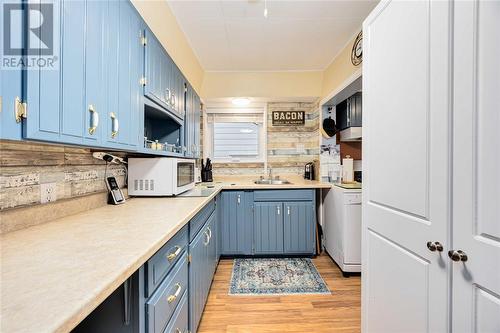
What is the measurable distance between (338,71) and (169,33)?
6.05 feet

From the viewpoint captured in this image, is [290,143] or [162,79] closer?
[162,79]

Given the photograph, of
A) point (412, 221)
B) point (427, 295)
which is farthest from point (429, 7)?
point (427, 295)

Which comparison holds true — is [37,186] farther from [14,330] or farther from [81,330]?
[14,330]

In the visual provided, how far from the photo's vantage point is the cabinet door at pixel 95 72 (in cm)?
98

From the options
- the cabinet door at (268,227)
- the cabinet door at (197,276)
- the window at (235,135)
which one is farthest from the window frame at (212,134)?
the cabinet door at (197,276)

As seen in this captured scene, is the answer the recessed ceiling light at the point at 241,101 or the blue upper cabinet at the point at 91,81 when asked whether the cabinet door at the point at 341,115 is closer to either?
the recessed ceiling light at the point at 241,101

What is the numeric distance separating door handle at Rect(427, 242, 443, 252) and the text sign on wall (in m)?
2.76

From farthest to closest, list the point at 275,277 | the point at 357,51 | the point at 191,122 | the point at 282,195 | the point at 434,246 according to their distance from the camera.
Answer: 1. the point at 282,195
2. the point at 191,122
3. the point at 275,277
4. the point at 357,51
5. the point at 434,246

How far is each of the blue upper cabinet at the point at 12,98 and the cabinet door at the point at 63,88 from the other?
0.06 feet

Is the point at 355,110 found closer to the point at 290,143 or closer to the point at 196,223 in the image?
the point at 290,143

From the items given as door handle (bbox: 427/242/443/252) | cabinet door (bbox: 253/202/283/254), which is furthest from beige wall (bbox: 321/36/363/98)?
door handle (bbox: 427/242/443/252)

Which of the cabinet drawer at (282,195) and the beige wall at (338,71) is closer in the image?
the beige wall at (338,71)

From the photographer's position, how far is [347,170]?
307 centimetres

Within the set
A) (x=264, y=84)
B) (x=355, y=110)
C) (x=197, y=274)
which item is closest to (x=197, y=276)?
(x=197, y=274)
